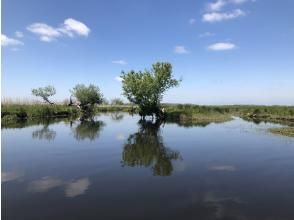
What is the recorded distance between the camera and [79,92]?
93.1 metres

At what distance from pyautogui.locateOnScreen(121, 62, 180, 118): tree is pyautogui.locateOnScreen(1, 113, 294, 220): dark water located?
34.0 m

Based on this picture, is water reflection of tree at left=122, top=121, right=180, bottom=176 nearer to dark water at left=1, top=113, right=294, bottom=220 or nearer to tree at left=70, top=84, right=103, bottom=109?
dark water at left=1, top=113, right=294, bottom=220

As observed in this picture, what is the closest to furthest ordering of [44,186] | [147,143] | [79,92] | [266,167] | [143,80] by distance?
[44,186], [266,167], [147,143], [143,80], [79,92]

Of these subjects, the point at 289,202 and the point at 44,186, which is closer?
the point at 289,202

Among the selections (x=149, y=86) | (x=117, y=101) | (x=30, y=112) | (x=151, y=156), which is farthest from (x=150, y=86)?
(x=117, y=101)

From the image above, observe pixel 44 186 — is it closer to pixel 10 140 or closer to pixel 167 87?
pixel 10 140

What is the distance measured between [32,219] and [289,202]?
359 inches

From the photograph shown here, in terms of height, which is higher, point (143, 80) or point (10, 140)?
point (143, 80)

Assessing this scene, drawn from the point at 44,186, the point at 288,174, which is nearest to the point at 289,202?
the point at 288,174

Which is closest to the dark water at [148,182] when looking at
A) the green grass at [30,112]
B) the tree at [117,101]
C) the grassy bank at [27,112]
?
the grassy bank at [27,112]

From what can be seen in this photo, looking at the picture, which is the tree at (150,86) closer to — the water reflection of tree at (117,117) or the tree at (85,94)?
the water reflection of tree at (117,117)

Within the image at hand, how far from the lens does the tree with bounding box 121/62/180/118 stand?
5716 centimetres

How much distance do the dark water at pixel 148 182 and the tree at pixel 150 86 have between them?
112 ft

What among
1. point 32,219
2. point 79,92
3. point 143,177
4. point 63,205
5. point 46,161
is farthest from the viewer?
point 79,92
